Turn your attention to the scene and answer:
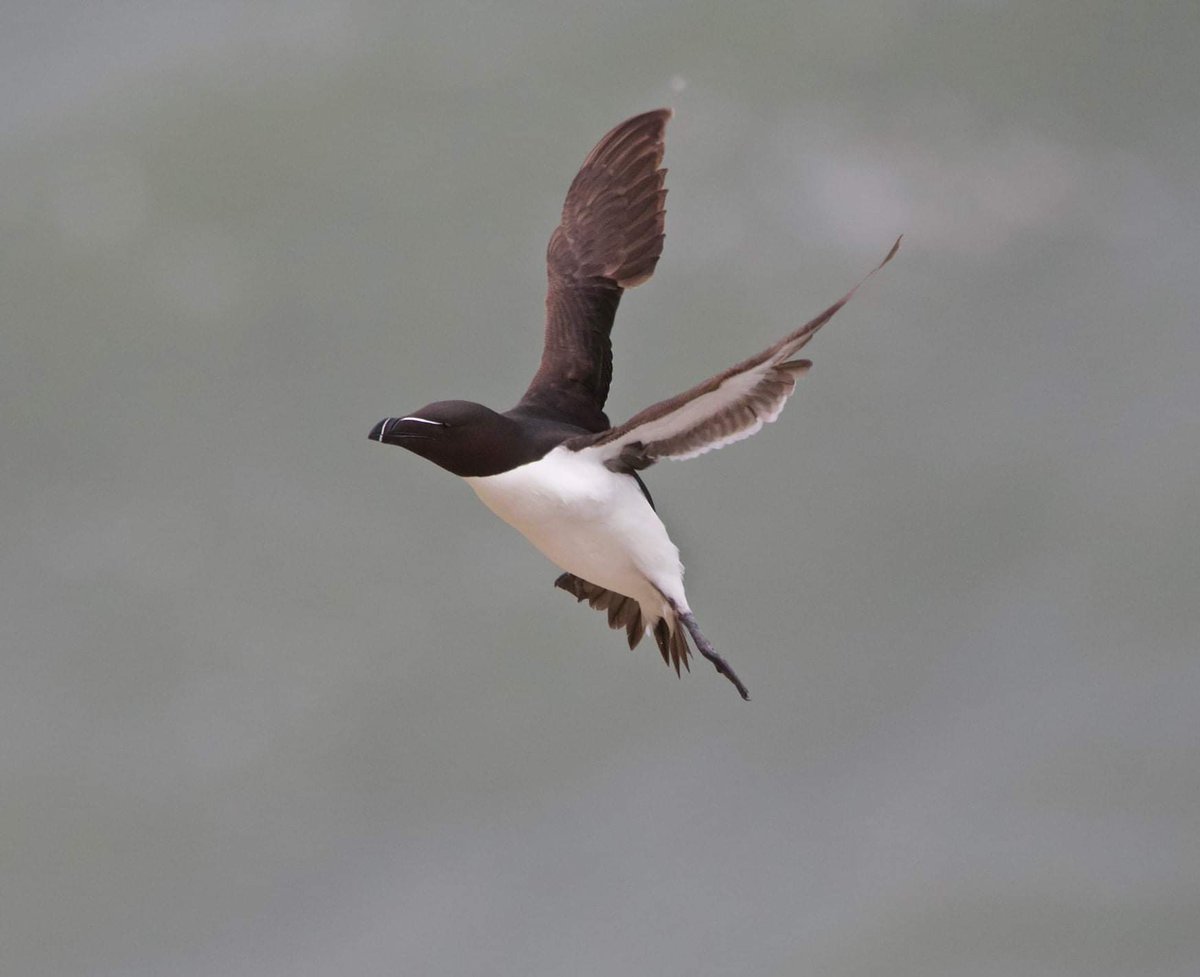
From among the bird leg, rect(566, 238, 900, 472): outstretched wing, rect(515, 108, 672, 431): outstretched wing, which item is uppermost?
rect(515, 108, 672, 431): outstretched wing

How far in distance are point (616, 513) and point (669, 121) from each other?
1853 millimetres

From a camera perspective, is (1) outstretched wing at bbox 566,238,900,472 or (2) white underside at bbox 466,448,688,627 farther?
(2) white underside at bbox 466,448,688,627

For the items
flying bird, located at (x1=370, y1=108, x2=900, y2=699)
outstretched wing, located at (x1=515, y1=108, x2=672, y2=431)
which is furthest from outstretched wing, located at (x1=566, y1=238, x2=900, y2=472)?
outstretched wing, located at (x1=515, y1=108, x2=672, y2=431)

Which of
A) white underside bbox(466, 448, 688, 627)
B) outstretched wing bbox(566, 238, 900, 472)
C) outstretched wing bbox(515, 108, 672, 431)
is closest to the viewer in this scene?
outstretched wing bbox(566, 238, 900, 472)

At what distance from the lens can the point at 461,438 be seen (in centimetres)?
672

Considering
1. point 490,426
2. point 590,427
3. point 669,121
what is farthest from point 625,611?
point 669,121

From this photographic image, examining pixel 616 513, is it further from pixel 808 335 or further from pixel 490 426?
pixel 808 335

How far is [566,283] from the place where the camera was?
324 inches

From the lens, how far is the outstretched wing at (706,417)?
651 centimetres

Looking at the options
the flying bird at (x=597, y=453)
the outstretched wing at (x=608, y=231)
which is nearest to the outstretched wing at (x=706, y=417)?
the flying bird at (x=597, y=453)

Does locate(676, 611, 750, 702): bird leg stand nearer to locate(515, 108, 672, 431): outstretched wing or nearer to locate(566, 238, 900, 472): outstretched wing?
locate(566, 238, 900, 472): outstretched wing

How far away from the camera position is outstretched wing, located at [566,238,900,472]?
21.4 feet

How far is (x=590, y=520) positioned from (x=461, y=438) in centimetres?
47

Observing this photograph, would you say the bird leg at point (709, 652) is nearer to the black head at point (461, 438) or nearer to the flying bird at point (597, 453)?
the flying bird at point (597, 453)
